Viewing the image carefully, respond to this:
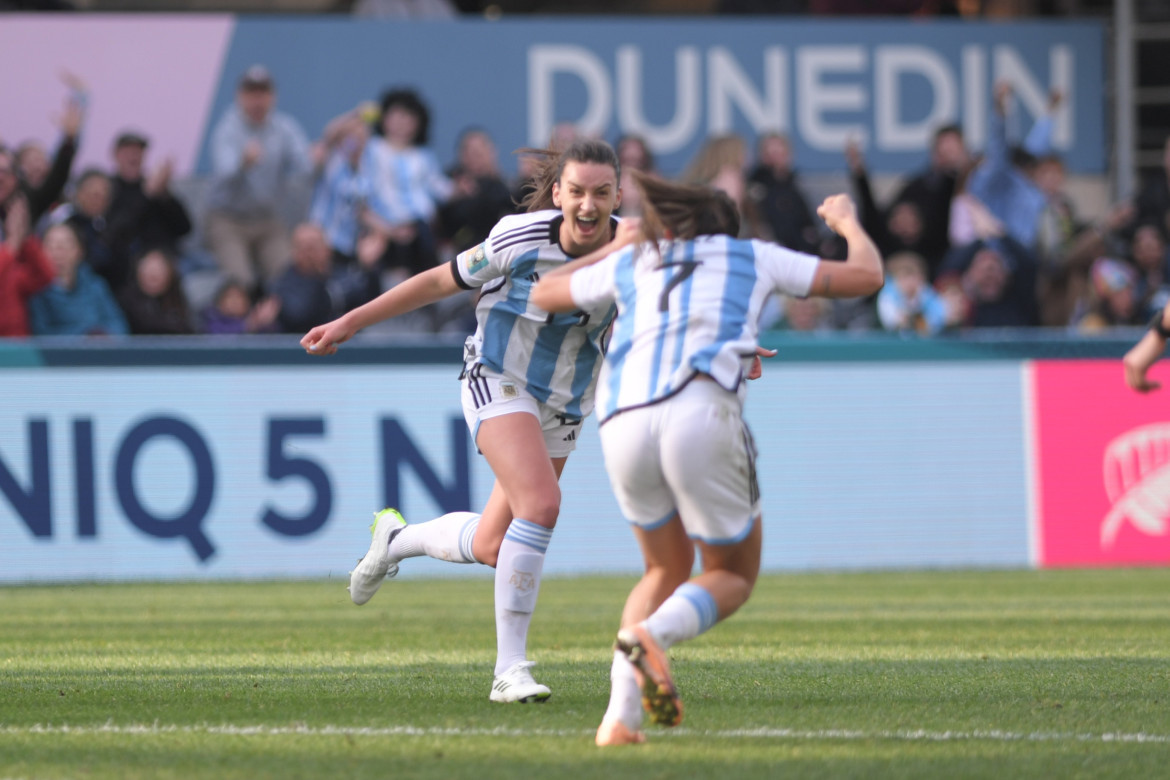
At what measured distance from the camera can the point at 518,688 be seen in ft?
18.5

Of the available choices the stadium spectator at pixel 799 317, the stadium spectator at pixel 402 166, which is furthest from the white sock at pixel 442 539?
the stadium spectator at pixel 402 166

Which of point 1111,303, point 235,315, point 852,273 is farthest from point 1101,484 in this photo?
point 852,273

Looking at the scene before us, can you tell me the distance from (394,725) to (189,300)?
9.78 metres

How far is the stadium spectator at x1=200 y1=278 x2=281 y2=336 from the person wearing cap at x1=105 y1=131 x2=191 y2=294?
2.54 ft

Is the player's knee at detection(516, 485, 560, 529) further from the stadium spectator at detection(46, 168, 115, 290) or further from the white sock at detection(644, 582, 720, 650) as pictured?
the stadium spectator at detection(46, 168, 115, 290)

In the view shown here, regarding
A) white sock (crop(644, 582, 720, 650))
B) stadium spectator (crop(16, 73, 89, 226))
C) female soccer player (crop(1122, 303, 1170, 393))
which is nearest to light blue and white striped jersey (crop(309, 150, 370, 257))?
stadium spectator (crop(16, 73, 89, 226))

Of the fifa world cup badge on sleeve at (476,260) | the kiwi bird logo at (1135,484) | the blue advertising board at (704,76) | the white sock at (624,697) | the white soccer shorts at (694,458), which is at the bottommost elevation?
the kiwi bird logo at (1135,484)

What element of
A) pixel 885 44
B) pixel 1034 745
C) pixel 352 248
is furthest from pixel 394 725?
pixel 885 44

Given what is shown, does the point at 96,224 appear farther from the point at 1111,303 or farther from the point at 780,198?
the point at 1111,303

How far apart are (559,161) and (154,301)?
799 centimetres

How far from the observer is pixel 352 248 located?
14.3m

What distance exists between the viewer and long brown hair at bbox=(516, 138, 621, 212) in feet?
17.9

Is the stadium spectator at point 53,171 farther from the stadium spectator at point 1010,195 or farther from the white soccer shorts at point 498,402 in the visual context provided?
the white soccer shorts at point 498,402

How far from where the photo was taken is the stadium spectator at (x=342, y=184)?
1403 centimetres
